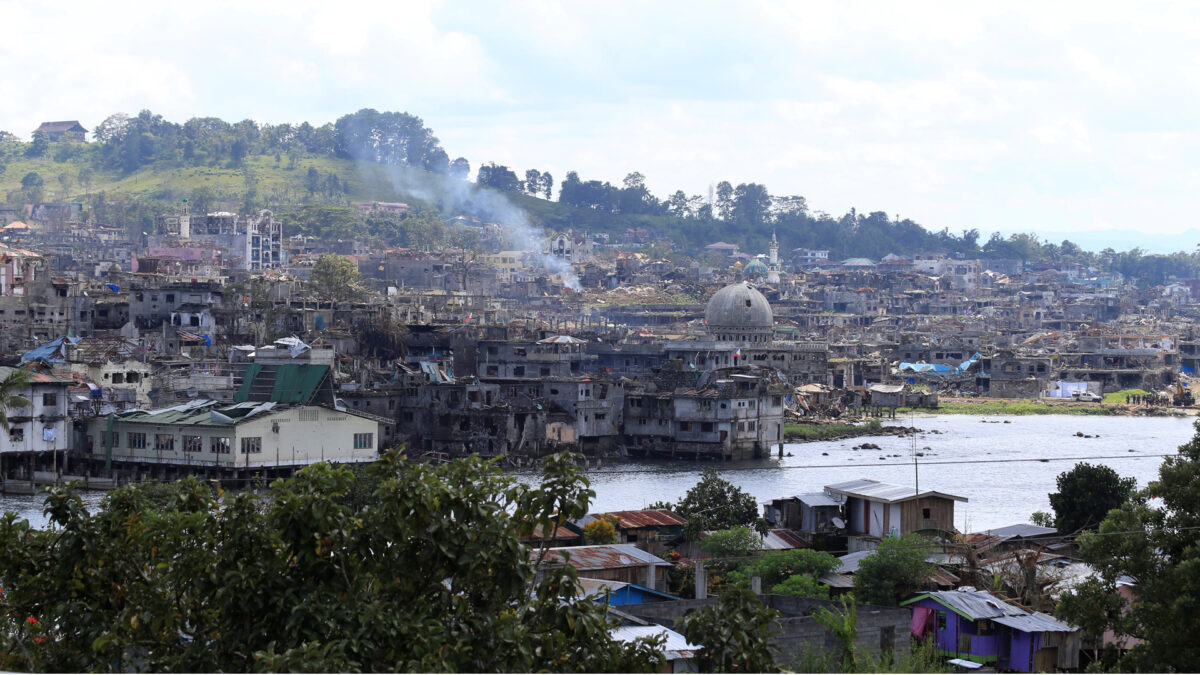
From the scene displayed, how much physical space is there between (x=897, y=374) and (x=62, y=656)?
60612mm

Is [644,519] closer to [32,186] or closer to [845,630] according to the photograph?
[845,630]

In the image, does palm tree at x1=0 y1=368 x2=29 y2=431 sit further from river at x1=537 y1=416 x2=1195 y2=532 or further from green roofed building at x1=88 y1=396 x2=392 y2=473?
river at x1=537 y1=416 x2=1195 y2=532

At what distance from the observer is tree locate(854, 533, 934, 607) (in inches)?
663

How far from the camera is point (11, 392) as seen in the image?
31922 millimetres

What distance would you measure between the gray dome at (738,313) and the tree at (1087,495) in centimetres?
3629

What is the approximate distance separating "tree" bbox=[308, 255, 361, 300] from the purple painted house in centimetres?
4683

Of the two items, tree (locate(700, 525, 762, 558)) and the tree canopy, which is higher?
tree (locate(700, 525, 762, 558))

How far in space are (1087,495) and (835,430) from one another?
26822mm

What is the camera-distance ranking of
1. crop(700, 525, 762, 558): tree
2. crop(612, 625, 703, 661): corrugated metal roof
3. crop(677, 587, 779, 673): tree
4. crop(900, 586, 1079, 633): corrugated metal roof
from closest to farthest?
crop(677, 587, 779, 673): tree → crop(612, 625, 703, 661): corrugated metal roof → crop(900, 586, 1079, 633): corrugated metal roof → crop(700, 525, 762, 558): tree

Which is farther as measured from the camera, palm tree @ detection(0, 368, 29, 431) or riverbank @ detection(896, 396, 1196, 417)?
riverbank @ detection(896, 396, 1196, 417)

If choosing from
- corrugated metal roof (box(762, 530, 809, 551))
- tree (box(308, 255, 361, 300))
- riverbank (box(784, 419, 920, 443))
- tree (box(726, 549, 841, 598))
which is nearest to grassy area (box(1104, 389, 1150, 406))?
riverbank (box(784, 419, 920, 443))

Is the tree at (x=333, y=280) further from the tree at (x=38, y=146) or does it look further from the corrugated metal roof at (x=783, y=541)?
the tree at (x=38, y=146)

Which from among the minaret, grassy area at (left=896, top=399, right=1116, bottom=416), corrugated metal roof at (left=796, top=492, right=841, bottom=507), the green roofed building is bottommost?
grassy area at (left=896, top=399, right=1116, bottom=416)

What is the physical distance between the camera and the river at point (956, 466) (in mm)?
31562
